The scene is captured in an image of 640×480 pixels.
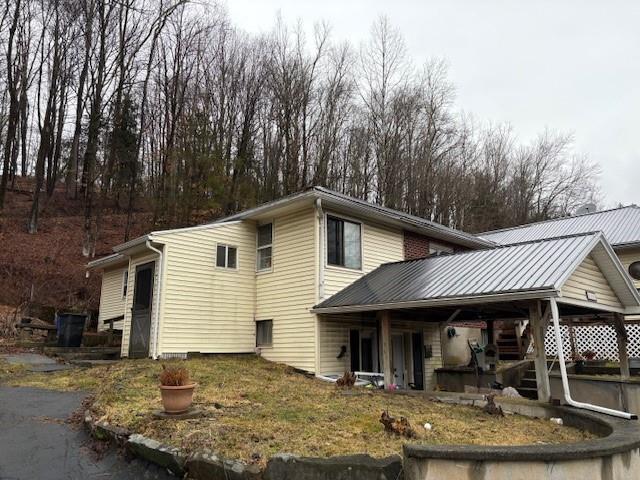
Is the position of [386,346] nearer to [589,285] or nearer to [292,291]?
[292,291]

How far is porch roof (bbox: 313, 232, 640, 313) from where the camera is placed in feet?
29.2

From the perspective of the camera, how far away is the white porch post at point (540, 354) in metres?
8.55

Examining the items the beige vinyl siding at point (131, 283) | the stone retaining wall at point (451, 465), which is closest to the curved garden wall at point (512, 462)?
the stone retaining wall at point (451, 465)

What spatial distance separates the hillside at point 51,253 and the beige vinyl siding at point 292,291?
10.6 meters

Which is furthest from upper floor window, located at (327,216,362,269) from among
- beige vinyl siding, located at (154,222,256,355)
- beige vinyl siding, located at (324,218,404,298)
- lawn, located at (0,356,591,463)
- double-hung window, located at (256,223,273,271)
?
lawn, located at (0,356,591,463)

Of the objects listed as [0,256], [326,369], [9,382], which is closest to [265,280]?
[326,369]

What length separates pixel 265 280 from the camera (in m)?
14.1

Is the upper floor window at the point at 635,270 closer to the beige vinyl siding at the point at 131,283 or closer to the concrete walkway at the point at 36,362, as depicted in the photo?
the beige vinyl siding at the point at 131,283

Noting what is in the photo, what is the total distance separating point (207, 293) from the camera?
1334cm

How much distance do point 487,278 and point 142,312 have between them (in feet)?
29.6

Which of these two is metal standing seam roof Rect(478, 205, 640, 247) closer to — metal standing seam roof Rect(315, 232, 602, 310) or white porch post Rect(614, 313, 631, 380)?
white porch post Rect(614, 313, 631, 380)

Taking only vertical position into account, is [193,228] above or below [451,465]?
above

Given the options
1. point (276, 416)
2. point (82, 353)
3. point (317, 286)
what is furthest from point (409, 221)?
point (82, 353)

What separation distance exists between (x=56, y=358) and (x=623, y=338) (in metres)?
14.5
